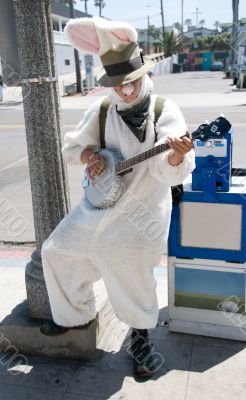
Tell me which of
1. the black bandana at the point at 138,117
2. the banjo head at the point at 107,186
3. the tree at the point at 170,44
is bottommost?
the banjo head at the point at 107,186

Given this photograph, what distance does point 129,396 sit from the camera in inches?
98.3

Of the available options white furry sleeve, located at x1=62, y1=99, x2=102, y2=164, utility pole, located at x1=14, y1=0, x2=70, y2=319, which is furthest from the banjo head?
utility pole, located at x1=14, y1=0, x2=70, y2=319

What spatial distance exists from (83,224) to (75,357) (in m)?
0.88

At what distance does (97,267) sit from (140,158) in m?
0.69

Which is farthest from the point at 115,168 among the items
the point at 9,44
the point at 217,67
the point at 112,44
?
the point at 217,67

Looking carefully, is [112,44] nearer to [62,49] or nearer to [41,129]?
[41,129]

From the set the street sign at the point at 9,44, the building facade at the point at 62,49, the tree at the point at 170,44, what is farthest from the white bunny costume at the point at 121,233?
the tree at the point at 170,44

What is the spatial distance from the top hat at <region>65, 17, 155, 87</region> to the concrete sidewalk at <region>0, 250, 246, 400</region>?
1.64 metres

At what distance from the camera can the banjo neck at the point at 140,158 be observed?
2307 mm

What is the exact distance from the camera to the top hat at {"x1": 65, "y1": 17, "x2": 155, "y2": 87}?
2346 millimetres

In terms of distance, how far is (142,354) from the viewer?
8.92 feet

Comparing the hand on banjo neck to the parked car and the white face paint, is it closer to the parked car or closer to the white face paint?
the white face paint

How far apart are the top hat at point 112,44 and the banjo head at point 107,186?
39 centimetres

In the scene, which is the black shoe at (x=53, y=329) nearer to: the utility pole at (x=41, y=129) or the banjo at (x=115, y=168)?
the utility pole at (x=41, y=129)
